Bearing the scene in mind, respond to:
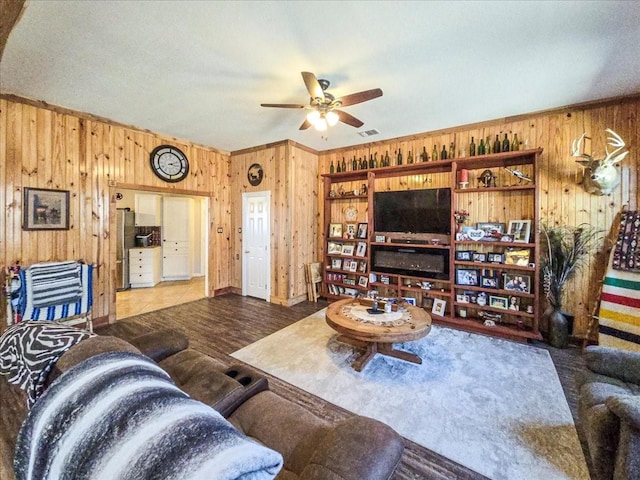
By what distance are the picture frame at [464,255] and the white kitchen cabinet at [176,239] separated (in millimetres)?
6404

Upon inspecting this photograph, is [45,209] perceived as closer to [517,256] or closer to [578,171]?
[517,256]

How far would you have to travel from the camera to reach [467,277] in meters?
3.77

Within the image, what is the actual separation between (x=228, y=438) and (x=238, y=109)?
3.64 metres

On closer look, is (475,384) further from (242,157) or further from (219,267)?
(242,157)

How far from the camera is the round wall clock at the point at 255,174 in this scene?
510 centimetres

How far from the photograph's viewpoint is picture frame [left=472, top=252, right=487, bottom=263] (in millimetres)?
3643

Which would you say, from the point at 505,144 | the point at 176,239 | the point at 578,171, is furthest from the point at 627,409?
the point at 176,239

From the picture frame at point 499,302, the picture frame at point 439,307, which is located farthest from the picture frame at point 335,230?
the picture frame at point 499,302

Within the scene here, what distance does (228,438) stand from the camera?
58cm

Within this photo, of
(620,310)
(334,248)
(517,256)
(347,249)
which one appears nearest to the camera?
(620,310)

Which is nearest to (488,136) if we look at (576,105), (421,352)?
(576,105)

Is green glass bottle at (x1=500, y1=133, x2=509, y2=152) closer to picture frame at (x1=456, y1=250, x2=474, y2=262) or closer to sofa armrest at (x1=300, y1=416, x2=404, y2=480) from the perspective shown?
picture frame at (x1=456, y1=250, x2=474, y2=262)

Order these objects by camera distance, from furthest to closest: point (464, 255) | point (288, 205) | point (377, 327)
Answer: point (288, 205) → point (464, 255) → point (377, 327)

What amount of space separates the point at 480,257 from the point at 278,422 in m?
3.49
